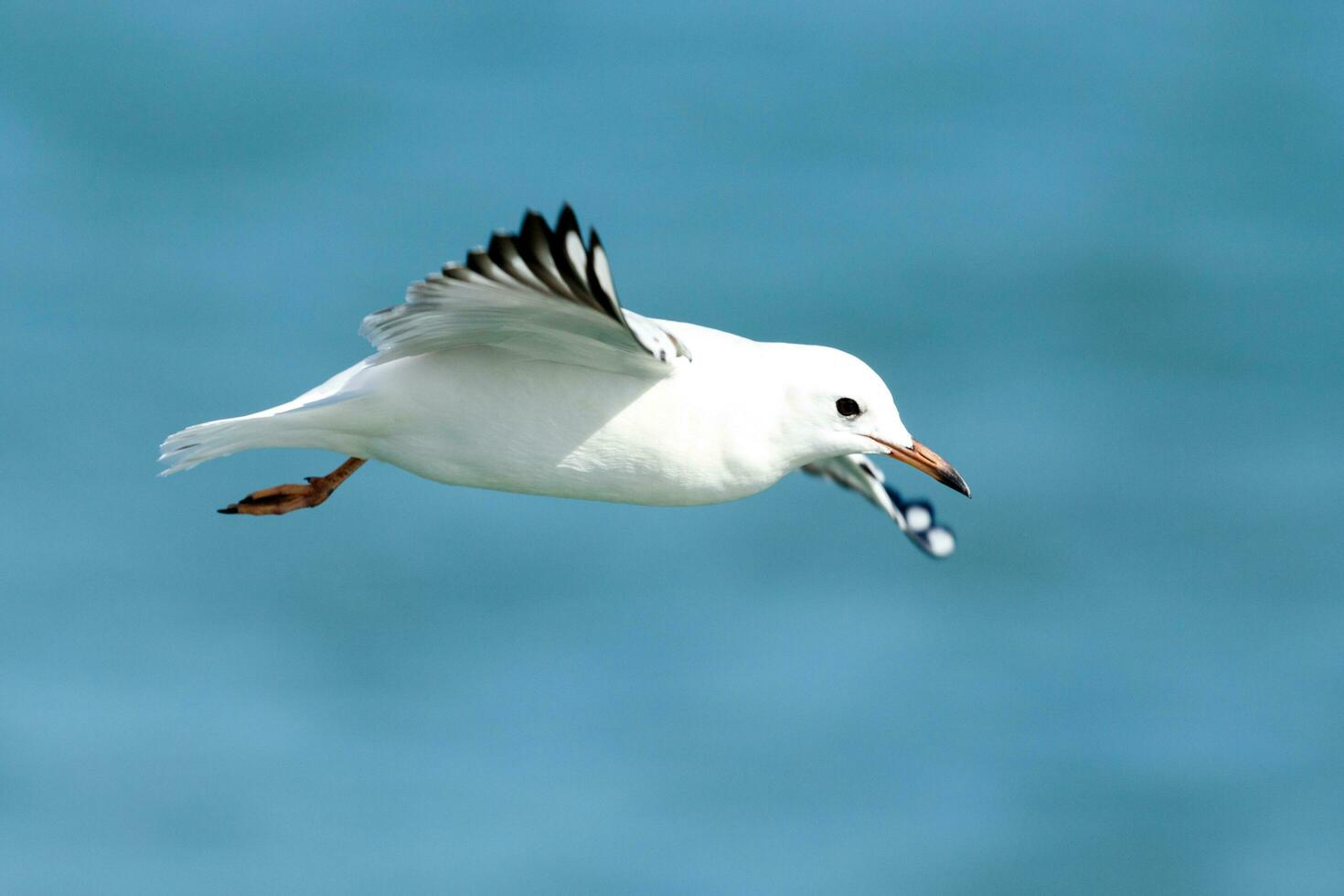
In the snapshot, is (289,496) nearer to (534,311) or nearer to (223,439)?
(223,439)

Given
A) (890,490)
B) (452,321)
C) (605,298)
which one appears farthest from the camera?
(890,490)

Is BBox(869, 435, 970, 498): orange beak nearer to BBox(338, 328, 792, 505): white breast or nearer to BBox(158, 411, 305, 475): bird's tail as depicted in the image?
BBox(338, 328, 792, 505): white breast

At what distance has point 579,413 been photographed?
23.1 ft

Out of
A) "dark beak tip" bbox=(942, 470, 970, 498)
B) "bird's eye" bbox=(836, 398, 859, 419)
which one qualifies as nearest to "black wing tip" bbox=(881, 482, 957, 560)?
"dark beak tip" bbox=(942, 470, 970, 498)

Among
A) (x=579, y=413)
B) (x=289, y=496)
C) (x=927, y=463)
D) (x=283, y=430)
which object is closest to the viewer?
(x=579, y=413)

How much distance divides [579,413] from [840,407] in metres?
1.04

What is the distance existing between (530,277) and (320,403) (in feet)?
4.60

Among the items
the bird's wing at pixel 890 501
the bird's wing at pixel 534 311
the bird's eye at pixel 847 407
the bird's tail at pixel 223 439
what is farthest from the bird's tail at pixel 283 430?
the bird's wing at pixel 890 501

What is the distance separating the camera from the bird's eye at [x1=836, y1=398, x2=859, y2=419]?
7.33 m

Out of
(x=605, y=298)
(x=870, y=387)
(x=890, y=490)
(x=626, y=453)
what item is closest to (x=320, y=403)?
(x=626, y=453)

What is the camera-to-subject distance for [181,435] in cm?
743

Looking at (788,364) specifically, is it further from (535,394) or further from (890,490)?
(890,490)

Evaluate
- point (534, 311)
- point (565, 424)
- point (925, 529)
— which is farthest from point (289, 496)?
point (925, 529)

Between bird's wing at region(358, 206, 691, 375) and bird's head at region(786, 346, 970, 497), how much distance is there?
661mm
